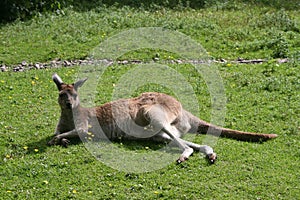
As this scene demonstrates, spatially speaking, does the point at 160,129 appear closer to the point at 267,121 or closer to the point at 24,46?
the point at 267,121

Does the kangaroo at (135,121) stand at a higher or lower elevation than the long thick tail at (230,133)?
higher

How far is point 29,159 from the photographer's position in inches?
328

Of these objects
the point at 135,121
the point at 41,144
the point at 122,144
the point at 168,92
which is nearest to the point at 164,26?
the point at 168,92

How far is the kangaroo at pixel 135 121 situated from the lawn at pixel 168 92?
0.61 feet

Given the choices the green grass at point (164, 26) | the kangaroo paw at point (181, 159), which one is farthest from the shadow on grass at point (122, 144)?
the green grass at point (164, 26)

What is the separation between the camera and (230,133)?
908cm

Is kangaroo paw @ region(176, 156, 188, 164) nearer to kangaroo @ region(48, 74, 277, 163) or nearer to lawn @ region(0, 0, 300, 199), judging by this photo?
lawn @ region(0, 0, 300, 199)

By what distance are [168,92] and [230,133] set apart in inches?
99.4

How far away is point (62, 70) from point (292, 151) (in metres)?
5.85

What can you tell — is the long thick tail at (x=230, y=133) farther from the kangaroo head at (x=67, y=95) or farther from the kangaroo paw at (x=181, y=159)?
the kangaroo head at (x=67, y=95)

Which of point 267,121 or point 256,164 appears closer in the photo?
point 256,164

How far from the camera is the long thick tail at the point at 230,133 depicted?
8.96 meters

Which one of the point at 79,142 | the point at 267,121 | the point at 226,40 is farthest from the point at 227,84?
the point at 79,142

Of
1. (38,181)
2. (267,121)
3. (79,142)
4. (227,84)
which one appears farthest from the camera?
(227,84)
